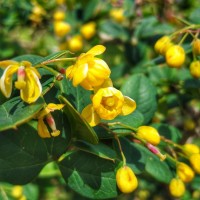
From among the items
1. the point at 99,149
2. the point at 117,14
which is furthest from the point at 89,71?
the point at 117,14

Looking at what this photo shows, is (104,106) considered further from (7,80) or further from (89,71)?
(7,80)

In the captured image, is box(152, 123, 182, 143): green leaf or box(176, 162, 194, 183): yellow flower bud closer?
box(176, 162, 194, 183): yellow flower bud

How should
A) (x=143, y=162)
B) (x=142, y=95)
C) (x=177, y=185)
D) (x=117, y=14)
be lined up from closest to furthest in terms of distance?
(x=143, y=162), (x=177, y=185), (x=142, y=95), (x=117, y=14)

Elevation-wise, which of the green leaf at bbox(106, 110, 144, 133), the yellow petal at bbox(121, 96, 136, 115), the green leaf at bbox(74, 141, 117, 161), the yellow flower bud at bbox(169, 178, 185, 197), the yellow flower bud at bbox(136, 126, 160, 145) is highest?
the yellow petal at bbox(121, 96, 136, 115)

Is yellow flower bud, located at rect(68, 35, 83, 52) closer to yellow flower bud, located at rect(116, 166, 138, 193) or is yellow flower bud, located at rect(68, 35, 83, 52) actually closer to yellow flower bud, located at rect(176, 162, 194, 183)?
yellow flower bud, located at rect(176, 162, 194, 183)

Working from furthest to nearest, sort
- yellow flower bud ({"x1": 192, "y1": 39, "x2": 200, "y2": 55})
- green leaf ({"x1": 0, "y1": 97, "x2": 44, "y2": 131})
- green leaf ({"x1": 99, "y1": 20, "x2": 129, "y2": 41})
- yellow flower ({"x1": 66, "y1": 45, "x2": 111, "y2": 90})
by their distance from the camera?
1. green leaf ({"x1": 99, "y1": 20, "x2": 129, "y2": 41})
2. yellow flower bud ({"x1": 192, "y1": 39, "x2": 200, "y2": 55})
3. yellow flower ({"x1": 66, "y1": 45, "x2": 111, "y2": 90})
4. green leaf ({"x1": 0, "y1": 97, "x2": 44, "y2": 131})

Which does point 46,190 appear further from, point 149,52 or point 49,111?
point 49,111

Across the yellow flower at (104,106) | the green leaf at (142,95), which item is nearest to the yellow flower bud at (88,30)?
the green leaf at (142,95)

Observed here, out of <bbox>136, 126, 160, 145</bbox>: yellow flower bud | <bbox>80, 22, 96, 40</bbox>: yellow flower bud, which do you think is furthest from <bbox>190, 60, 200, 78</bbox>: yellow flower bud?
<bbox>80, 22, 96, 40</bbox>: yellow flower bud
